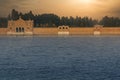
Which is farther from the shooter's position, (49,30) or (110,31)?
(110,31)

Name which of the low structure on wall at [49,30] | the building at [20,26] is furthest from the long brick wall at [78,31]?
the building at [20,26]

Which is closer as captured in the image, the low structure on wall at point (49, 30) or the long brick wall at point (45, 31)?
the low structure on wall at point (49, 30)

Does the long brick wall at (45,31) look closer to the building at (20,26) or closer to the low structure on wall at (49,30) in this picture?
the low structure on wall at (49,30)

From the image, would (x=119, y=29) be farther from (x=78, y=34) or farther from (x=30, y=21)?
(x=30, y=21)

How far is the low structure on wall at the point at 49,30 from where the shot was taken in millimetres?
79500

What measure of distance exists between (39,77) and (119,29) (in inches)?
2630

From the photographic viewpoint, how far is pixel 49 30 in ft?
268

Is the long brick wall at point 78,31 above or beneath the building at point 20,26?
beneath

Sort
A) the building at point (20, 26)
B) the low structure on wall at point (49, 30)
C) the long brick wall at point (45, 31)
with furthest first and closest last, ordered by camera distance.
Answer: the long brick wall at point (45, 31), the low structure on wall at point (49, 30), the building at point (20, 26)

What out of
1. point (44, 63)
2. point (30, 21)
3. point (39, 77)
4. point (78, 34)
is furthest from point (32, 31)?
point (39, 77)

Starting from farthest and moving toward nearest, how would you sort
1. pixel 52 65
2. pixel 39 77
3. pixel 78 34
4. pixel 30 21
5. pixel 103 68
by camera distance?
pixel 78 34 < pixel 30 21 < pixel 52 65 < pixel 103 68 < pixel 39 77

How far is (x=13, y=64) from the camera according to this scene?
21531mm

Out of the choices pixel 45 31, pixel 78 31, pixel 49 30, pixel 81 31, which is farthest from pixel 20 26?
pixel 81 31

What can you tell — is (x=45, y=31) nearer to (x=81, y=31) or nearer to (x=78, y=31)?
(x=78, y=31)
